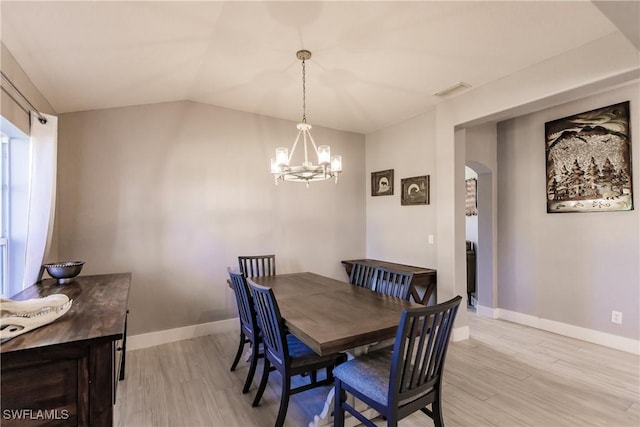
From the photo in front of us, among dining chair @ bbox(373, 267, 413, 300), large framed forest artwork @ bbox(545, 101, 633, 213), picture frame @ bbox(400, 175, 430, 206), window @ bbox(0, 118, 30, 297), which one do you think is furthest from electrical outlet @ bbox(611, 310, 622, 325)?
window @ bbox(0, 118, 30, 297)

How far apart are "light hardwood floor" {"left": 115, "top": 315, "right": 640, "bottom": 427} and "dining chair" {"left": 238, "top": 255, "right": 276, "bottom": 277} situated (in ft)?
2.64

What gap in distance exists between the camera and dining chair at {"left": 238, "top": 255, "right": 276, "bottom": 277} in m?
3.53

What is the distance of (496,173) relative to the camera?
4.36m

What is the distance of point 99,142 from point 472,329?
481cm

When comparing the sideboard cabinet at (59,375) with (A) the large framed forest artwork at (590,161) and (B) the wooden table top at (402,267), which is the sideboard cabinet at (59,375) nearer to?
(B) the wooden table top at (402,267)

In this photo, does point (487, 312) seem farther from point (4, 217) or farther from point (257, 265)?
point (4, 217)

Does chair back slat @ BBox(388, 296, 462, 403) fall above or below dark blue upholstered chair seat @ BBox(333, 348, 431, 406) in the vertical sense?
above

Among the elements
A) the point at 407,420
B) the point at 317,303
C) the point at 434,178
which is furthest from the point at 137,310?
the point at 434,178

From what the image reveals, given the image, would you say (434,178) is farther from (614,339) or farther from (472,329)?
(614,339)

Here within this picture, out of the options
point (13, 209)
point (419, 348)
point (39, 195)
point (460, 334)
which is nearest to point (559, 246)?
point (460, 334)

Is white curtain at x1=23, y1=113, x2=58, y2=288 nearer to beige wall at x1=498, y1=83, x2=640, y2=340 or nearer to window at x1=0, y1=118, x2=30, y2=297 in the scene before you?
window at x1=0, y1=118, x2=30, y2=297

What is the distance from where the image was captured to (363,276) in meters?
2.96

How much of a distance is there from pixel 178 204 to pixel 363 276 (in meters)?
2.27

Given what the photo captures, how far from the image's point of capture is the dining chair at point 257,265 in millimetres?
3525
